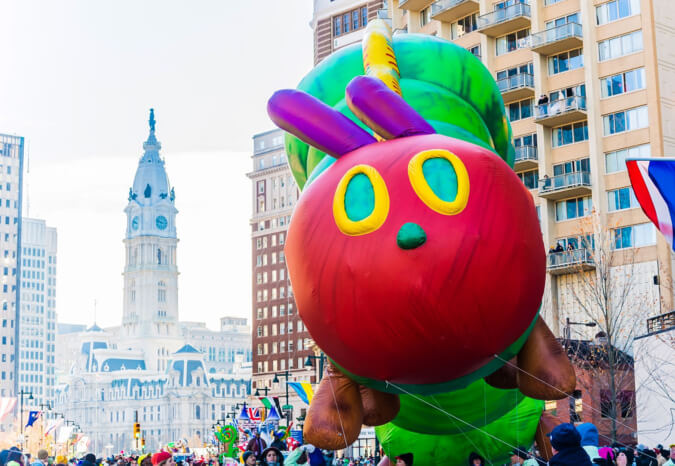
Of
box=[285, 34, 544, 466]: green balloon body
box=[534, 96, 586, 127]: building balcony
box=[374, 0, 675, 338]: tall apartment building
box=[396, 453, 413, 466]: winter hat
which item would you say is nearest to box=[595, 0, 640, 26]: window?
box=[374, 0, 675, 338]: tall apartment building

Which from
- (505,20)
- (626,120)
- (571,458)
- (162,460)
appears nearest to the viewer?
(571,458)

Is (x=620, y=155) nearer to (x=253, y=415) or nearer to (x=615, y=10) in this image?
(x=615, y=10)

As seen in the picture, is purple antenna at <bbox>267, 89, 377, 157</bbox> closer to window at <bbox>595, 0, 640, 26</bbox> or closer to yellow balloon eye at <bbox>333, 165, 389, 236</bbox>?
yellow balloon eye at <bbox>333, 165, 389, 236</bbox>

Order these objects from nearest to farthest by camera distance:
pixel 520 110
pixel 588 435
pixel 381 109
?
pixel 381 109 → pixel 588 435 → pixel 520 110

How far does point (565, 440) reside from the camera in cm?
823

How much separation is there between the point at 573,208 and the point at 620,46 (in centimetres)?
793

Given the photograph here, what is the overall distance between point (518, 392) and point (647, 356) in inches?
954

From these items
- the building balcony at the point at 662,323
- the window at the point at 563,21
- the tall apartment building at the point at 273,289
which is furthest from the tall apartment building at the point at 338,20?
the building balcony at the point at 662,323

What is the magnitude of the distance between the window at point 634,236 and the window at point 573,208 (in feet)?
8.15

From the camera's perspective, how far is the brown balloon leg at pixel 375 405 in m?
9.96

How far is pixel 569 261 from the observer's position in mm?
48625

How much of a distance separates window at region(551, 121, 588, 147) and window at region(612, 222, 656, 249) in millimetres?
5673

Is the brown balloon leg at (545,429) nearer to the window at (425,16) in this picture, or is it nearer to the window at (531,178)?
the window at (531,178)

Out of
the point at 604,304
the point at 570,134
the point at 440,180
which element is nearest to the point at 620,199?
the point at 570,134
